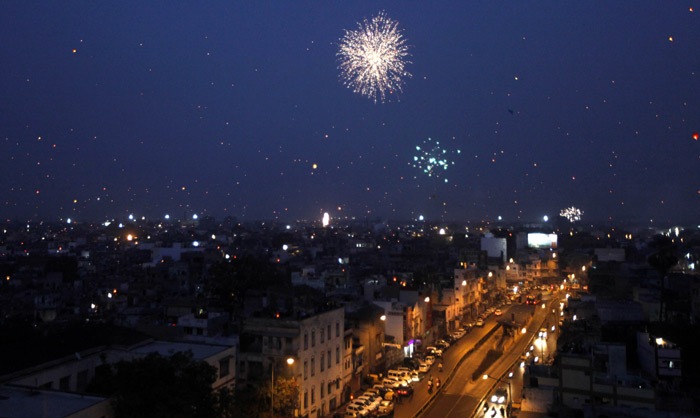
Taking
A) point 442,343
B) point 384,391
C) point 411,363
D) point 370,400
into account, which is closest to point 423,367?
point 411,363

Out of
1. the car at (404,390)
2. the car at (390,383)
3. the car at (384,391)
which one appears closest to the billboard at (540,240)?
the car at (390,383)

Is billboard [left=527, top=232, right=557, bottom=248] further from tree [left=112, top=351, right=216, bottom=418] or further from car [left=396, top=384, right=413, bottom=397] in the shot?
tree [left=112, top=351, right=216, bottom=418]

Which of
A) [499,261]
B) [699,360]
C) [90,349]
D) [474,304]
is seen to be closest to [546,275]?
[499,261]

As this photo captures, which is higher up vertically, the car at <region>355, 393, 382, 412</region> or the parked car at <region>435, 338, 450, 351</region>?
the parked car at <region>435, 338, 450, 351</region>

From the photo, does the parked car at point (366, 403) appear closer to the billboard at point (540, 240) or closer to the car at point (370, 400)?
the car at point (370, 400)

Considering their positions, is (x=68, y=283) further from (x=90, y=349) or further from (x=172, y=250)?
(x=90, y=349)

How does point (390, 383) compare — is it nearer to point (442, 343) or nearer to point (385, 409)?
point (385, 409)

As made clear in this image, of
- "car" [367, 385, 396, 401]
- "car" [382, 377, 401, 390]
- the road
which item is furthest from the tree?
"car" [382, 377, 401, 390]
